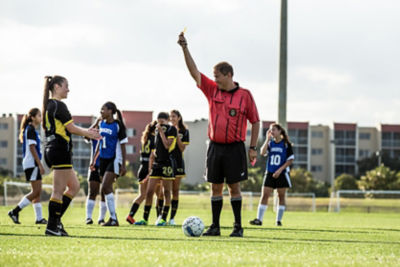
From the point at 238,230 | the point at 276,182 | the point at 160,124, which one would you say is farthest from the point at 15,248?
the point at 276,182

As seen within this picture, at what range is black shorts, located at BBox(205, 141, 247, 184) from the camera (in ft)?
29.1

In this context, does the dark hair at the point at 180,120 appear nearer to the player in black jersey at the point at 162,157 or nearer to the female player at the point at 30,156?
the player in black jersey at the point at 162,157

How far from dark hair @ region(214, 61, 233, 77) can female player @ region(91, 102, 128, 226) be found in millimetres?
3332

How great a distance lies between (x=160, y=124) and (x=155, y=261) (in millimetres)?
7223

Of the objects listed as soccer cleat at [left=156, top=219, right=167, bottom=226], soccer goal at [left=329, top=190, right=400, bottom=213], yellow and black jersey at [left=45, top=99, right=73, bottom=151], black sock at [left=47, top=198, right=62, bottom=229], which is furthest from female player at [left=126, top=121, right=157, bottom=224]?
soccer goal at [left=329, top=190, right=400, bottom=213]

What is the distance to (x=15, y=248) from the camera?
6461 millimetres

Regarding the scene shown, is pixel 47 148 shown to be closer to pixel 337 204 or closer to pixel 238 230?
pixel 238 230

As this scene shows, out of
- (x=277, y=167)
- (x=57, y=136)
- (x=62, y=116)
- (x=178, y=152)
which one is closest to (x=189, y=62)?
(x=62, y=116)

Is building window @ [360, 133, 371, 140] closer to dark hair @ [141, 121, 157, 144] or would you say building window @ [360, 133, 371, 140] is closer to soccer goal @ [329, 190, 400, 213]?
soccer goal @ [329, 190, 400, 213]

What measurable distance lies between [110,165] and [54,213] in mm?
3328

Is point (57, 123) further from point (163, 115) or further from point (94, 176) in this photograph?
point (94, 176)

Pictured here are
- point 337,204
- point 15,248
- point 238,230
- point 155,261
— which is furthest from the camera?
point 337,204

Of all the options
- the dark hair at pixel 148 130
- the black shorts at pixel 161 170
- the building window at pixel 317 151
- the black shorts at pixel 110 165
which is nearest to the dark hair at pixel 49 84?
the black shorts at pixel 110 165

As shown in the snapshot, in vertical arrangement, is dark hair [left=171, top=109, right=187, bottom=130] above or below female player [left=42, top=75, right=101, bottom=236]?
above
